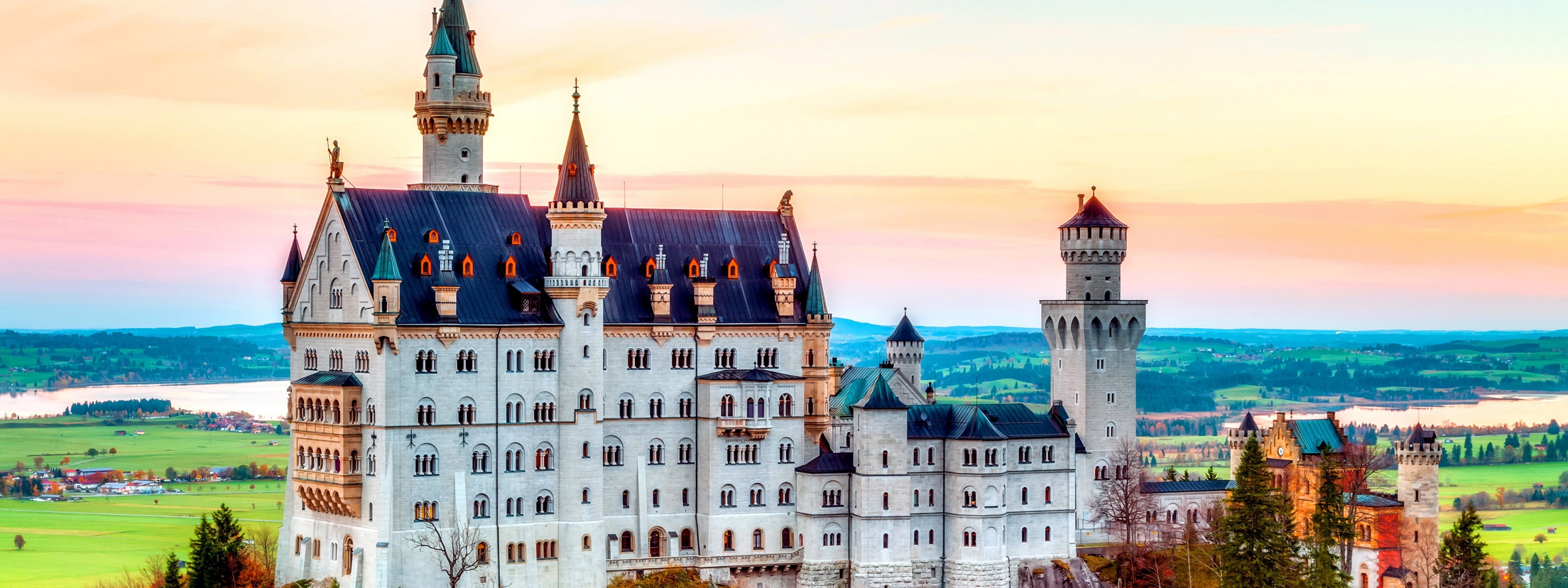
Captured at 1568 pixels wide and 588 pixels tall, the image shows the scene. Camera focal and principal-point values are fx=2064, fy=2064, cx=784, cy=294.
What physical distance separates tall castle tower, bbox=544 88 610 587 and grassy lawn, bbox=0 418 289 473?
79.6 m

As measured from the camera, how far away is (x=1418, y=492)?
11719cm

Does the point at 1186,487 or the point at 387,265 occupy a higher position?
the point at 387,265

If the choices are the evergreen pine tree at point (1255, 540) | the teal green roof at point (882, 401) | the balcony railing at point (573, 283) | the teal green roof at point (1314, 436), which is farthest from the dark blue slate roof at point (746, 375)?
the teal green roof at point (1314, 436)

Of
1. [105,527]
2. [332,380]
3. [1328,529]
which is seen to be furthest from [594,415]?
[105,527]

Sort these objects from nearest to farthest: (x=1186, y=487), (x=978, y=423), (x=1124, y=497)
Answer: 1. (x=978, y=423)
2. (x=1124, y=497)
3. (x=1186, y=487)

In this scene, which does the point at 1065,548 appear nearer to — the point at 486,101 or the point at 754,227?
the point at 754,227

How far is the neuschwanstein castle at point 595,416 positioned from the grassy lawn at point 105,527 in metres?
28.4

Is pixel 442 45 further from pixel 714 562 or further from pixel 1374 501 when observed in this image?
pixel 1374 501

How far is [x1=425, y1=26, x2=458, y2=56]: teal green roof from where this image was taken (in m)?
113

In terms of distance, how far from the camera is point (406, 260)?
103 m

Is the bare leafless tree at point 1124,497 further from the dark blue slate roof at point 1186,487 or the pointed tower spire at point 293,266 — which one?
the pointed tower spire at point 293,266

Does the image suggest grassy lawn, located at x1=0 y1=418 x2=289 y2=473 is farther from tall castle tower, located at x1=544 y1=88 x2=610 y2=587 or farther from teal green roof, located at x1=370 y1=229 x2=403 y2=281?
teal green roof, located at x1=370 y1=229 x2=403 y2=281

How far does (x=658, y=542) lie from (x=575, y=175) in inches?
805

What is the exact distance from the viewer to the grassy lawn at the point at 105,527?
5153 inches
